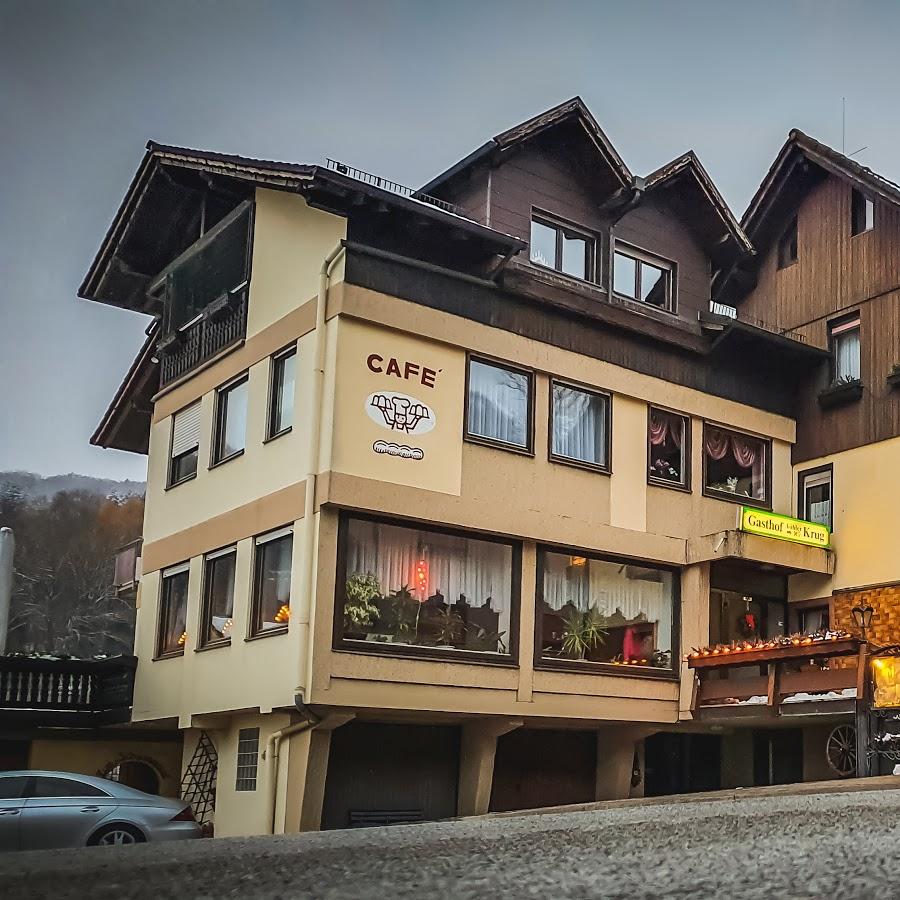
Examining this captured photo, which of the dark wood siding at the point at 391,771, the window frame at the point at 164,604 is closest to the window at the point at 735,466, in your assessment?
the dark wood siding at the point at 391,771

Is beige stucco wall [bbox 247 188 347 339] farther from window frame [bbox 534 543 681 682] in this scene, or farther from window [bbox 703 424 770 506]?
window [bbox 703 424 770 506]

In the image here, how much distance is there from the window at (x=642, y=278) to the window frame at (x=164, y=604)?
888cm

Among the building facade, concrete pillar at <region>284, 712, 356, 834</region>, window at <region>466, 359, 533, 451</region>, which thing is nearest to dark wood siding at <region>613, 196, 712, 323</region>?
the building facade

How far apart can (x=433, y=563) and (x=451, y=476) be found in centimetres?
132

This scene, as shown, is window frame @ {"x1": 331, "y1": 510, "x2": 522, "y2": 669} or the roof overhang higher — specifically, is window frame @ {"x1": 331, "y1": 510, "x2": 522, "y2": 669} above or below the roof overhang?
below

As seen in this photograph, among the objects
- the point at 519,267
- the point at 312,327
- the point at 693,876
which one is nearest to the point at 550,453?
the point at 519,267

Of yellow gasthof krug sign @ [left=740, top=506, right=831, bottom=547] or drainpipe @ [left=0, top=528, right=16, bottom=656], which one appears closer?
yellow gasthof krug sign @ [left=740, top=506, right=831, bottom=547]

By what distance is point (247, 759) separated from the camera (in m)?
19.9

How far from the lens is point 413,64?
39.9 ft

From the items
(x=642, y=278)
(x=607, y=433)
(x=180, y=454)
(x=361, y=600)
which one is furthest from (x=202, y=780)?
(x=642, y=278)

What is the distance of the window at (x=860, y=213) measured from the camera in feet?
82.0

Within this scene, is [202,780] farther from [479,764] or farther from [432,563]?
[432,563]

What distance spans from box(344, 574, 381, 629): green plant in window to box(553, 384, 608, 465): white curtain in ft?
13.4

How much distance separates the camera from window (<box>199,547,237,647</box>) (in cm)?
2114
